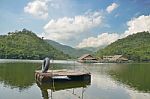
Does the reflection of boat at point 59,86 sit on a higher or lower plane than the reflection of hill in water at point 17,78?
lower

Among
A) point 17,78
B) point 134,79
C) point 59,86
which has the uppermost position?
point 17,78

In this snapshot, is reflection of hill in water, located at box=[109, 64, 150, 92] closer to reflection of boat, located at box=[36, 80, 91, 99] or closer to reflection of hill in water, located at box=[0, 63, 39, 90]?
reflection of boat, located at box=[36, 80, 91, 99]

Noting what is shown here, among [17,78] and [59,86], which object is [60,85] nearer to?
[59,86]

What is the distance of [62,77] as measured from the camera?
111 feet

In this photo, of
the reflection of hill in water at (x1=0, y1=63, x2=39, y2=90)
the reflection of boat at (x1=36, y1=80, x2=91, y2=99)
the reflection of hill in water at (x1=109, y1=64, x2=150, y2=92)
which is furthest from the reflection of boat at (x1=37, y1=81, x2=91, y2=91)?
the reflection of hill in water at (x1=109, y1=64, x2=150, y2=92)

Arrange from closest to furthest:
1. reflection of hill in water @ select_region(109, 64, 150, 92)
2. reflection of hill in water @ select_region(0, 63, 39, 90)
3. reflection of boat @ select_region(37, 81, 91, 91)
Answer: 1. reflection of boat @ select_region(37, 81, 91, 91)
2. reflection of hill in water @ select_region(0, 63, 39, 90)
3. reflection of hill in water @ select_region(109, 64, 150, 92)

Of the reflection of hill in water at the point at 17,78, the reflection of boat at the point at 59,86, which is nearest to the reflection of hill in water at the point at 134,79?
the reflection of boat at the point at 59,86

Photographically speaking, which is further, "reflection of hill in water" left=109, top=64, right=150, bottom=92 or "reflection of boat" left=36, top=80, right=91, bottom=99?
"reflection of hill in water" left=109, top=64, right=150, bottom=92

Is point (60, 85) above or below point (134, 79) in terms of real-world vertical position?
below

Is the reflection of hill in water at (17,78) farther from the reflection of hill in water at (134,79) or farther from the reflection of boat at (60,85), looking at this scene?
the reflection of hill in water at (134,79)

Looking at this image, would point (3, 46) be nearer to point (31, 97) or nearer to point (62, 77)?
point (62, 77)

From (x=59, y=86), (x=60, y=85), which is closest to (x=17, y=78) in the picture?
(x=60, y=85)

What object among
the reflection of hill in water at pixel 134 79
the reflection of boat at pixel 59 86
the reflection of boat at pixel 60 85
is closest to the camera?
the reflection of boat at pixel 59 86

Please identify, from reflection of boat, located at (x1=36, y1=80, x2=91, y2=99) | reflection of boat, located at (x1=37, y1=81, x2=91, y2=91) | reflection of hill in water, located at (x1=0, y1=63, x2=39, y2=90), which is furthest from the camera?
reflection of hill in water, located at (x1=0, y1=63, x2=39, y2=90)
